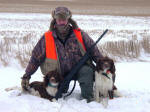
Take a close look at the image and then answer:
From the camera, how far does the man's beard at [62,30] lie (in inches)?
160

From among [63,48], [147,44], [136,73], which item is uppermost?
[63,48]

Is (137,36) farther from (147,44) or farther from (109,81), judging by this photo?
(109,81)

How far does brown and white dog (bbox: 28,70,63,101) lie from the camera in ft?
13.0

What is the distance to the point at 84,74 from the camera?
4.00 meters

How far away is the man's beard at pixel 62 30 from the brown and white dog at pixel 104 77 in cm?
87

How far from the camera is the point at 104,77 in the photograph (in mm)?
3930

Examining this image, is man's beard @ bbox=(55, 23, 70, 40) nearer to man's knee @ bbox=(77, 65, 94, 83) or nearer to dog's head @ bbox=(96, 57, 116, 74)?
man's knee @ bbox=(77, 65, 94, 83)

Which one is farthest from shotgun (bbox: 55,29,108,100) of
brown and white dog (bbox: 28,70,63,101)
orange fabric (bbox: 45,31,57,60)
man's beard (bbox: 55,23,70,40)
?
man's beard (bbox: 55,23,70,40)

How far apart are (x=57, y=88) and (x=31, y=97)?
1.70ft

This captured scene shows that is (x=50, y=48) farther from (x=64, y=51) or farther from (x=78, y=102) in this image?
(x=78, y=102)

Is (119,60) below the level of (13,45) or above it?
below

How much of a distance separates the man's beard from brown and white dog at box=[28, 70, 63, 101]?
2.35ft

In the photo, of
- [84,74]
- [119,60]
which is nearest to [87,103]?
[84,74]

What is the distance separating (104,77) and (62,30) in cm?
119
